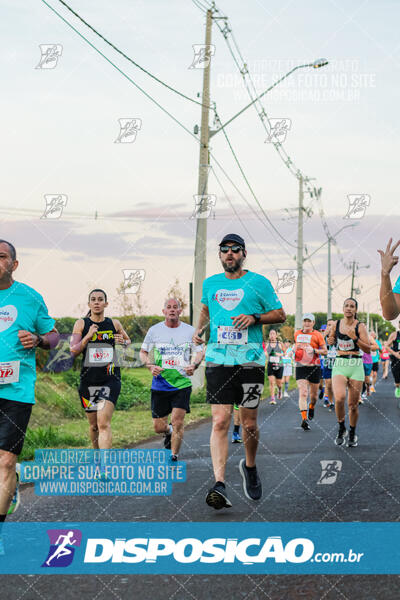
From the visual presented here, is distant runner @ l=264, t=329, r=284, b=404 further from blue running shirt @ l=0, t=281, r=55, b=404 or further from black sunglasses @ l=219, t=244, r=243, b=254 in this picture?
blue running shirt @ l=0, t=281, r=55, b=404

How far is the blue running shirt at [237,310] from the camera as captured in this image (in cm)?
650

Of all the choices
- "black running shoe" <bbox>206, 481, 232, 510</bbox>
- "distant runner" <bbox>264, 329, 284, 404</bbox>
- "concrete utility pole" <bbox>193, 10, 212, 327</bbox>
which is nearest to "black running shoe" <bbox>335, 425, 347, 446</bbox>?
"black running shoe" <bbox>206, 481, 232, 510</bbox>

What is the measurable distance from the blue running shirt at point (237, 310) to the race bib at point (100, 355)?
6.59ft

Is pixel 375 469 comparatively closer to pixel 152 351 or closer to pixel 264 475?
pixel 264 475

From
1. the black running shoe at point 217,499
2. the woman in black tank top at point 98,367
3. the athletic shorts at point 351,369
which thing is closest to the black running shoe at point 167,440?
the woman in black tank top at point 98,367

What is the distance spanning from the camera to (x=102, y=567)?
4.76 m

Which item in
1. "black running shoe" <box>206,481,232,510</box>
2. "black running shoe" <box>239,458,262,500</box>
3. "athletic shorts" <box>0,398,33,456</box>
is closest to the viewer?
"athletic shorts" <box>0,398,33,456</box>

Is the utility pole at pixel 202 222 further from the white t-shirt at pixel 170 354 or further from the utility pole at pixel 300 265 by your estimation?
the utility pole at pixel 300 265

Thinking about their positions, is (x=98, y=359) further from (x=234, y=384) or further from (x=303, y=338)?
(x=303, y=338)

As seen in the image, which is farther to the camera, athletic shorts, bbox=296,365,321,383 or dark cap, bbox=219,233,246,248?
athletic shorts, bbox=296,365,321,383

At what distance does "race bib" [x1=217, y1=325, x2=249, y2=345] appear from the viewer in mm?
6469

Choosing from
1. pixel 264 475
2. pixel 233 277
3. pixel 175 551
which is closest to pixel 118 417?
pixel 264 475

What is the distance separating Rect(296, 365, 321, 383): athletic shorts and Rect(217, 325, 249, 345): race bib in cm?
783

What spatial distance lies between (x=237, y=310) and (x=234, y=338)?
0.77ft
